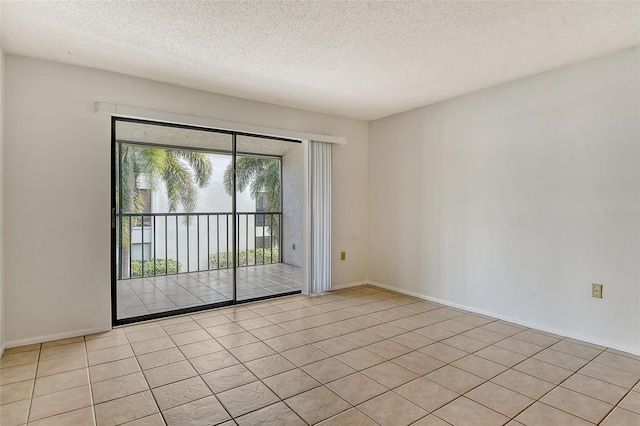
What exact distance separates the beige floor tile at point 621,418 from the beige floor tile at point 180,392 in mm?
2209

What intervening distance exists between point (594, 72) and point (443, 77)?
1178 millimetres

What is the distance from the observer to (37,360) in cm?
249

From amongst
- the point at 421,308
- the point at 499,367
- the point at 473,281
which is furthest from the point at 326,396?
the point at 473,281

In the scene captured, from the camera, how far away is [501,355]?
2631 mm

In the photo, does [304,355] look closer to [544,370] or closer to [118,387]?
[118,387]

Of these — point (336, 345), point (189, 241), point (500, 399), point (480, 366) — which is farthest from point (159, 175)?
point (500, 399)

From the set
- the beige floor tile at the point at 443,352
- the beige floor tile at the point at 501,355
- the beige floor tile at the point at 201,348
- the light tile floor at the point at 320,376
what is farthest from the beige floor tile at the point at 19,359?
the beige floor tile at the point at 501,355

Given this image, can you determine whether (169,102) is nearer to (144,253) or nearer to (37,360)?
(144,253)

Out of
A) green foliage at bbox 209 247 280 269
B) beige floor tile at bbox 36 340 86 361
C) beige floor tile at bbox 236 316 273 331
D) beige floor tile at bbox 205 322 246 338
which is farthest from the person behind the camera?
green foliage at bbox 209 247 280 269

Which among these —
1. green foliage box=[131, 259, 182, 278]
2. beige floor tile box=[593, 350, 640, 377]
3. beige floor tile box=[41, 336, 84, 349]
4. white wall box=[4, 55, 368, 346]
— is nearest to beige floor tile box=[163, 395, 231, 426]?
beige floor tile box=[41, 336, 84, 349]

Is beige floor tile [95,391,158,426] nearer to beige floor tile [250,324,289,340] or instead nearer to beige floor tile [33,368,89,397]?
beige floor tile [33,368,89,397]

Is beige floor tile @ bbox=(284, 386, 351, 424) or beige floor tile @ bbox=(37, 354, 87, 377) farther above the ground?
beige floor tile @ bbox=(37, 354, 87, 377)

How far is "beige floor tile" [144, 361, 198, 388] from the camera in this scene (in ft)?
7.25

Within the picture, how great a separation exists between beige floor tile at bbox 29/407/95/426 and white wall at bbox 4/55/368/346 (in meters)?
1.33
